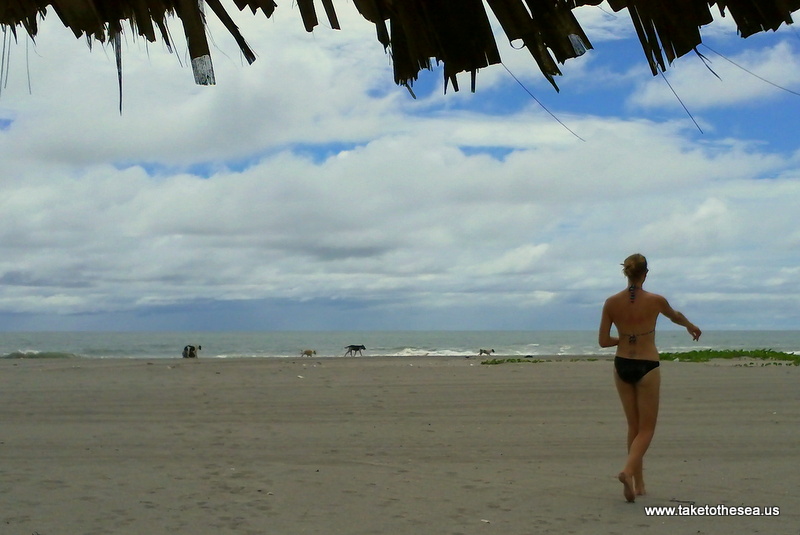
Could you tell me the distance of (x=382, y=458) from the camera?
22.1 feet

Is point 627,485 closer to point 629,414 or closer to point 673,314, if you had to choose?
point 629,414

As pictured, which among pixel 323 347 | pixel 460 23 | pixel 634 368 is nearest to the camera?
pixel 460 23

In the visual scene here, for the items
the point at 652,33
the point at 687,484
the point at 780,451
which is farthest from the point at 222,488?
the point at 780,451

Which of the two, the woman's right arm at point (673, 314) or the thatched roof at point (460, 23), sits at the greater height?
the thatched roof at point (460, 23)

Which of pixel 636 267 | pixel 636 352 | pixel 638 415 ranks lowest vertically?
pixel 638 415

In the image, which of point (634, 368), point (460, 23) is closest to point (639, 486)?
point (634, 368)

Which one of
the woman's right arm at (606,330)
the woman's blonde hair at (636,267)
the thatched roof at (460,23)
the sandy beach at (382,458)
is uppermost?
the thatched roof at (460,23)

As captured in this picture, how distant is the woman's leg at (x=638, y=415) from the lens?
4.81 meters

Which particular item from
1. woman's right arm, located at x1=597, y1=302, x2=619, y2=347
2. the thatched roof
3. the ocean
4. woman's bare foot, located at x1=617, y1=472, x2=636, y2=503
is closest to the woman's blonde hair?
woman's right arm, located at x1=597, y1=302, x2=619, y2=347

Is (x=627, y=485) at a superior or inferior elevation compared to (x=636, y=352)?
inferior

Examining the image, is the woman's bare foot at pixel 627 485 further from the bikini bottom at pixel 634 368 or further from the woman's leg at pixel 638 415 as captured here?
the bikini bottom at pixel 634 368

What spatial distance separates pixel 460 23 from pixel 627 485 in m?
3.46

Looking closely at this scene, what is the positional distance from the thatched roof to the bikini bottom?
2595mm

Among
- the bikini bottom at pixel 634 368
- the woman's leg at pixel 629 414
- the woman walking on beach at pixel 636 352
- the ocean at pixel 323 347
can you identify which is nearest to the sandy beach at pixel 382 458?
the woman's leg at pixel 629 414
